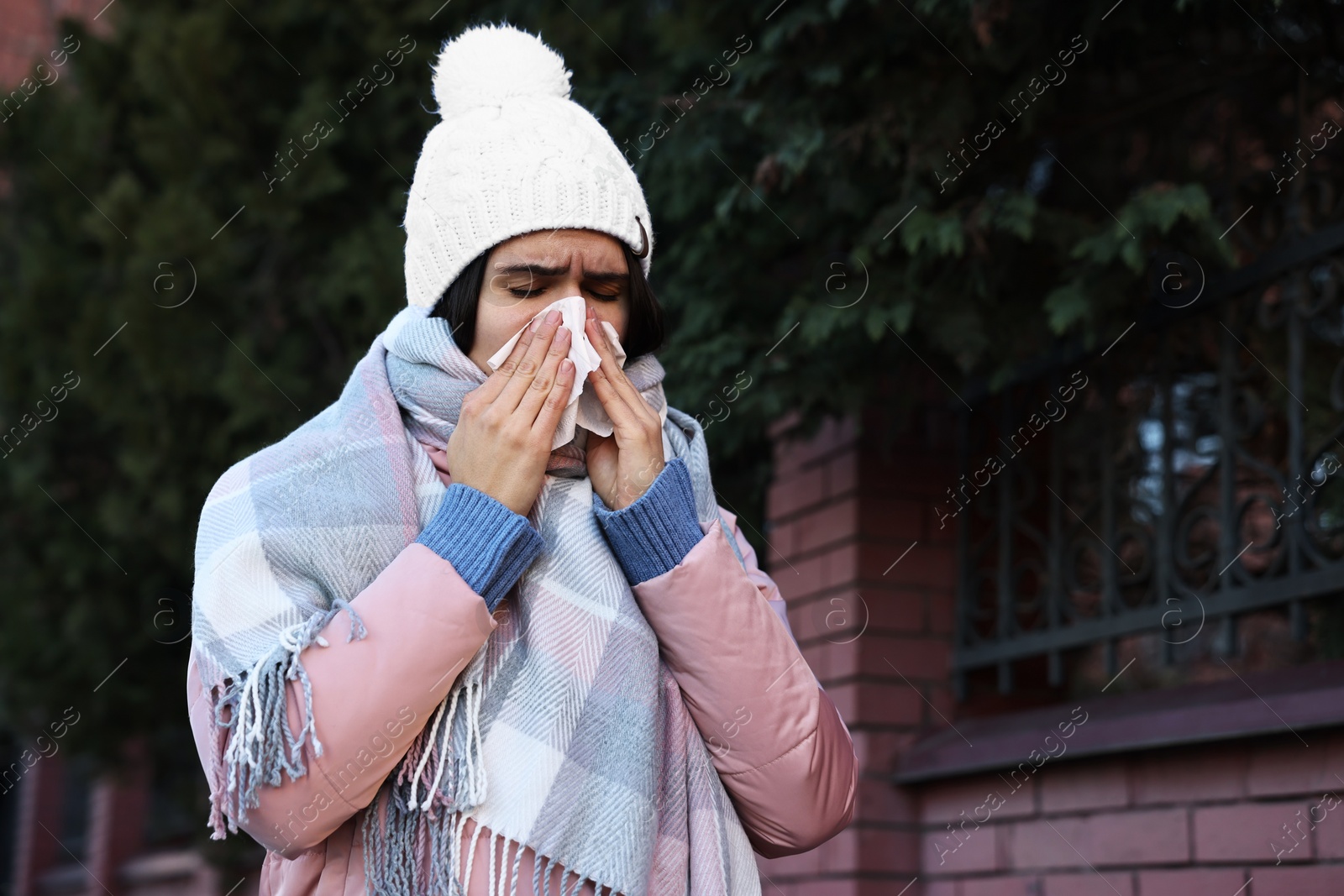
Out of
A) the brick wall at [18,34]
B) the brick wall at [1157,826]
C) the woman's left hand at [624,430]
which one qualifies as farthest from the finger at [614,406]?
the brick wall at [18,34]

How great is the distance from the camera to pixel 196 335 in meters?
4.86

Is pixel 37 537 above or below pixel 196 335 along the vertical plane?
below

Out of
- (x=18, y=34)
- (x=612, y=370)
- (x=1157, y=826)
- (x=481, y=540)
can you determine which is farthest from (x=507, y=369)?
(x=18, y=34)

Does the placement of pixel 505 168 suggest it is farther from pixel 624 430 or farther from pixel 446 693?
pixel 446 693

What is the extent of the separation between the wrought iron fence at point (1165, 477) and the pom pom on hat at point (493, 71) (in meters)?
1.72

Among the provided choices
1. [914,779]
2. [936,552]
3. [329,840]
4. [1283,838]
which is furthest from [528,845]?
[936,552]

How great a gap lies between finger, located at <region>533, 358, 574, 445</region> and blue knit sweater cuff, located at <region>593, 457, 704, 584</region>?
0.16 metres

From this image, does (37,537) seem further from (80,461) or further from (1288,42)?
(1288,42)

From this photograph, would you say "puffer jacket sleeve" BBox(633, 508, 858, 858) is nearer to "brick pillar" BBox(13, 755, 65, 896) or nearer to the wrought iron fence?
the wrought iron fence

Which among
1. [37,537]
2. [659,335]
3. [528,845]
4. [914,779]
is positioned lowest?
[528,845]

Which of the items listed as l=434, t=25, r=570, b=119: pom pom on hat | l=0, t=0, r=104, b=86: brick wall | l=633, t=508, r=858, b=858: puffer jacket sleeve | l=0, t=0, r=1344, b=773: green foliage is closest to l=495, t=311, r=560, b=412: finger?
l=633, t=508, r=858, b=858: puffer jacket sleeve

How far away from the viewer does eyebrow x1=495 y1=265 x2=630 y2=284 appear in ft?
6.55

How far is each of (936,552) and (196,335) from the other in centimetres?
274

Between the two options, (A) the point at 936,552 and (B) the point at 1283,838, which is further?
(A) the point at 936,552
